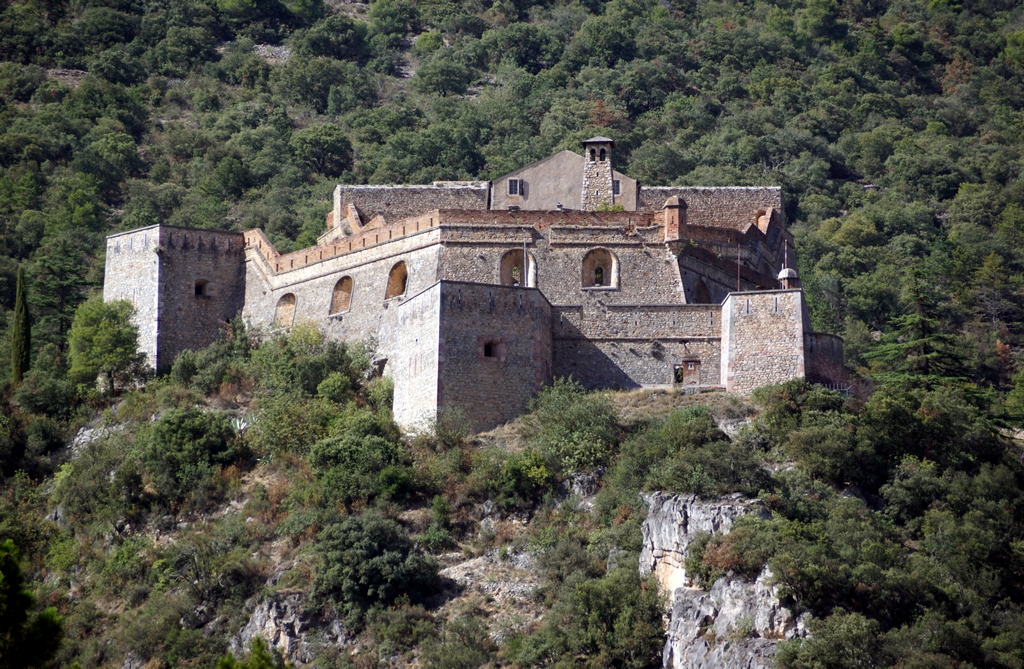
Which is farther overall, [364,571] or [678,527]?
[364,571]

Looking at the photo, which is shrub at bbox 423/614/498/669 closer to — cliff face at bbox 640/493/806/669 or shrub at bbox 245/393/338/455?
cliff face at bbox 640/493/806/669

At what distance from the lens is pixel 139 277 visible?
52531 millimetres

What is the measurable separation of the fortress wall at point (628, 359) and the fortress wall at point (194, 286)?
11682 mm

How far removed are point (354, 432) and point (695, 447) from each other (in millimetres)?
8845

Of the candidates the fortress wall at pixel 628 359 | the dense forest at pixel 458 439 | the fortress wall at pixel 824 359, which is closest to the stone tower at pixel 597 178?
the fortress wall at pixel 628 359

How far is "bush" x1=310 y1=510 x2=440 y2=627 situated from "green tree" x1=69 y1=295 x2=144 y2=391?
42.5 feet

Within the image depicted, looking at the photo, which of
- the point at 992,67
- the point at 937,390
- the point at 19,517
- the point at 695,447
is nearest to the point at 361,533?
the point at 695,447

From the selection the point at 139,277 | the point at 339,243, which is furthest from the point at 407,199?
the point at 139,277

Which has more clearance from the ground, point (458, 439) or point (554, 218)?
point (554, 218)

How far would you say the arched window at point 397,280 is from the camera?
51094 mm

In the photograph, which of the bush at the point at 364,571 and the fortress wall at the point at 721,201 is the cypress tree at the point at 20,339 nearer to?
the bush at the point at 364,571

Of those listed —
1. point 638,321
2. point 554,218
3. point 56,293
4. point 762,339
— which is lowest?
point 762,339

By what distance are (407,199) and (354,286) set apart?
563 cm

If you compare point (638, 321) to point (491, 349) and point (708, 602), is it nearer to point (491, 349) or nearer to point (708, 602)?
point (491, 349)
